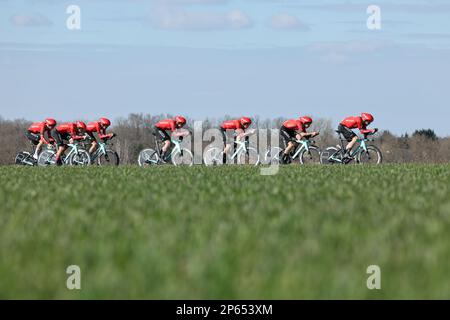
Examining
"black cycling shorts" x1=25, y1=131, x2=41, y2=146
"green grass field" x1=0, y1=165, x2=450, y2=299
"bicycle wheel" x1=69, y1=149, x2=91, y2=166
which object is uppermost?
"black cycling shorts" x1=25, y1=131, x2=41, y2=146

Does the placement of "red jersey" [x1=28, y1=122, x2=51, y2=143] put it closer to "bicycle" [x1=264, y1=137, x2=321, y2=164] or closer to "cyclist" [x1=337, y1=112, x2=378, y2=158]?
"bicycle" [x1=264, y1=137, x2=321, y2=164]

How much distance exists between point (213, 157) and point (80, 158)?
17.6 ft

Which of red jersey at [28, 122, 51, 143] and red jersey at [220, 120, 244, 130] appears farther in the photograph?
red jersey at [28, 122, 51, 143]

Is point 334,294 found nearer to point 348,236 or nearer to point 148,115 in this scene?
point 348,236

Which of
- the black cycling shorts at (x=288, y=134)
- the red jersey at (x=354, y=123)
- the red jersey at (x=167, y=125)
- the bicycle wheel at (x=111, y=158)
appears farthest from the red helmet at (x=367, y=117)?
the bicycle wheel at (x=111, y=158)

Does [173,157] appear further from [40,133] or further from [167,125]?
[40,133]

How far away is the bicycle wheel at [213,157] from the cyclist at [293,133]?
2.35 metres

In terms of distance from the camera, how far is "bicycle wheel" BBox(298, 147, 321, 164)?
1384 inches

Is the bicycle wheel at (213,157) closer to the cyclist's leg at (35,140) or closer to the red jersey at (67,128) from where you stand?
the red jersey at (67,128)

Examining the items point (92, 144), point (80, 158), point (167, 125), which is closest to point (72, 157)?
point (80, 158)

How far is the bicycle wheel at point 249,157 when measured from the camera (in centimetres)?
3500

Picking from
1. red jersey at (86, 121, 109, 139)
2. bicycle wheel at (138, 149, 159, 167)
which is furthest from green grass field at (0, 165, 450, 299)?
red jersey at (86, 121, 109, 139)

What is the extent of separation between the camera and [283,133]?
34.9 meters
